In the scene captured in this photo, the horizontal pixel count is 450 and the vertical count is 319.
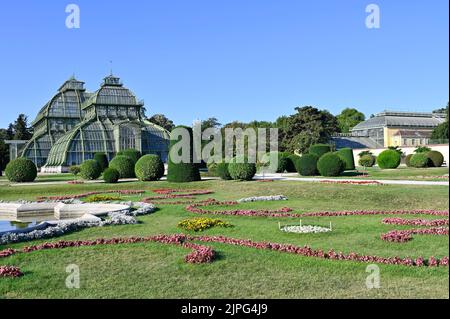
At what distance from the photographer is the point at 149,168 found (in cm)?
2681

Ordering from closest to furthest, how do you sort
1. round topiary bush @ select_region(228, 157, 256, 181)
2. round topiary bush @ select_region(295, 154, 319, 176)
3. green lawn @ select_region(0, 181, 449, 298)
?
green lawn @ select_region(0, 181, 449, 298) → round topiary bush @ select_region(228, 157, 256, 181) → round topiary bush @ select_region(295, 154, 319, 176)

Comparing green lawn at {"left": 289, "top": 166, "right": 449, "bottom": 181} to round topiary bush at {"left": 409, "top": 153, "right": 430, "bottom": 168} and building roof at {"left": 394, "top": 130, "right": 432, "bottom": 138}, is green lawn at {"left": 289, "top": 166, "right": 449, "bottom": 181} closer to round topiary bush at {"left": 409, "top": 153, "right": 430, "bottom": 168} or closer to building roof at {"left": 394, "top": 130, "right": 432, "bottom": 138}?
round topiary bush at {"left": 409, "top": 153, "right": 430, "bottom": 168}

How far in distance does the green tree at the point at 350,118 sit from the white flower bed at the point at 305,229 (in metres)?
86.8

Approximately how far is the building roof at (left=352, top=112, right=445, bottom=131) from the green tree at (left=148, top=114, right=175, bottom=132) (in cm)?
3132

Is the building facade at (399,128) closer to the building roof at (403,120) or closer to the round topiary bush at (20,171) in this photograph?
the building roof at (403,120)

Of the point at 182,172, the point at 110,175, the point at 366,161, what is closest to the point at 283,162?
the point at 182,172

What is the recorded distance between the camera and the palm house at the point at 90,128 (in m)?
53.2

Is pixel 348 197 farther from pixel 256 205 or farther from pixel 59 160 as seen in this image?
pixel 59 160

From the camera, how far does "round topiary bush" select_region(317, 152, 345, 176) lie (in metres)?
27.3

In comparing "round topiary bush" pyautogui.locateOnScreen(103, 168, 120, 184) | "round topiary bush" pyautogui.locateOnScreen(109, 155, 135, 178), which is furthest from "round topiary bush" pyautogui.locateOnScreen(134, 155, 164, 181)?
"round topiary bush" pyautogui.locateOnScreen(109, 155, 135, 178)

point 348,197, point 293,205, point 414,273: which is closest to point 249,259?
point 414,273

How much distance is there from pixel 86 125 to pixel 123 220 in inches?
1844

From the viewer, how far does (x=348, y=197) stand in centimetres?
1619

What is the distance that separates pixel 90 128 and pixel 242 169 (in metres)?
35.1
